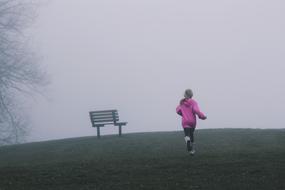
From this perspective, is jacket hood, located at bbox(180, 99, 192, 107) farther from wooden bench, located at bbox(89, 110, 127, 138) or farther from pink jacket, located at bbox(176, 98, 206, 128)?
wooden bench, located at bbox(89, 110, 127, 138)

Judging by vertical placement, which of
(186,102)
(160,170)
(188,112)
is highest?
(186,102)

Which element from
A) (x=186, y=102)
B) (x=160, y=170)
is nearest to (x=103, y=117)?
(x=186, y=102)

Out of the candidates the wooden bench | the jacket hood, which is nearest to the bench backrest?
the wooden bench

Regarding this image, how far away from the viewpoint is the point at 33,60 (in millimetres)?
31391

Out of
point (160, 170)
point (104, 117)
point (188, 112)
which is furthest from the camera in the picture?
point (104, 117)

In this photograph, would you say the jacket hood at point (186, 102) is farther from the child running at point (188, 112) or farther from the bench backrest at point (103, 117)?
the bench backrest at point (103, 117)

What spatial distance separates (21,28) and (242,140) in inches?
576

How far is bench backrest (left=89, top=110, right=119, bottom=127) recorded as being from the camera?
2398 cm

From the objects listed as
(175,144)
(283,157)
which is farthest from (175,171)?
(175,144)

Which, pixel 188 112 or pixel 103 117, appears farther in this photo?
pixel 103 117

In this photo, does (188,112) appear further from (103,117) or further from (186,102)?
(103,117)

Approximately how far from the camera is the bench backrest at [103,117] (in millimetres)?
23984

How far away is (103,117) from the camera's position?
24094mm

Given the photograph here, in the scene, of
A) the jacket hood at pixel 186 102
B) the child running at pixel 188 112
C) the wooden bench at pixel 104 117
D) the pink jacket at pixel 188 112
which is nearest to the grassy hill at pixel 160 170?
the child running at pixel 188 112
